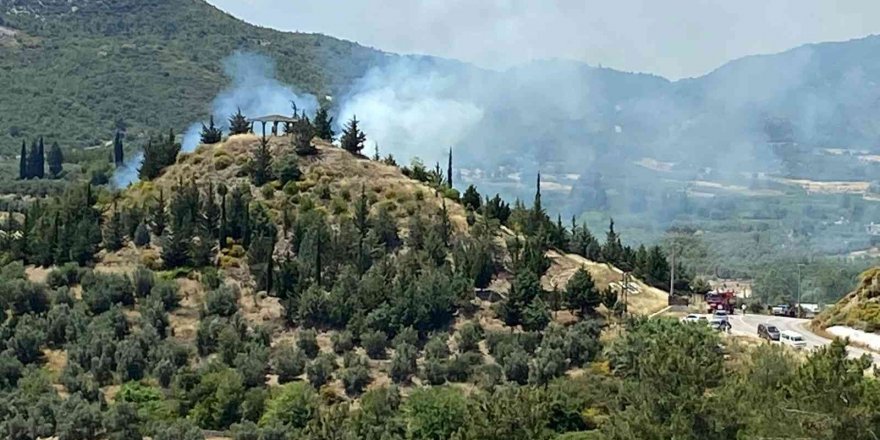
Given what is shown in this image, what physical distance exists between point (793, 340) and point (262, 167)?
2439 cm

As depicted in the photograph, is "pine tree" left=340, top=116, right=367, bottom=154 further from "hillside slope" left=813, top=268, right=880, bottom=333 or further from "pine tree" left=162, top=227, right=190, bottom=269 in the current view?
"hillside slope" left=813, top=268, right=880, bottom=333

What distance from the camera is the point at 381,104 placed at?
101 m

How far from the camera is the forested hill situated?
135 meters

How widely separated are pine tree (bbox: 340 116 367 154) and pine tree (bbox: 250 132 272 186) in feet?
14.3

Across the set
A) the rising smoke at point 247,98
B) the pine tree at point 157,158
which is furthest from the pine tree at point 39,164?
the pine tree at point 157,158

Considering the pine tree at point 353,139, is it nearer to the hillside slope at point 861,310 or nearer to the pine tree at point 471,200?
the pine tree at point 471,200

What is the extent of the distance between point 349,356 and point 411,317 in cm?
349

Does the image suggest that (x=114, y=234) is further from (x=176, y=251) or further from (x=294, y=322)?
(x=294, y=322)

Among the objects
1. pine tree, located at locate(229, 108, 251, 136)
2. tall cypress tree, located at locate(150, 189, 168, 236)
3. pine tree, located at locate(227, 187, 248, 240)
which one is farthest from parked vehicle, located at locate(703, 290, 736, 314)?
pine tree, located at locate(229, 108, 251, 136)

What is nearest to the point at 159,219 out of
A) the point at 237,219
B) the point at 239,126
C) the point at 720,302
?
the point at 237,219

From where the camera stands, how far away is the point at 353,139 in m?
66.6

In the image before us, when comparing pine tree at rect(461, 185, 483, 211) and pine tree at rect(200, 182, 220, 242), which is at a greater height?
pine tree at rect(461, 185, 483, 211)

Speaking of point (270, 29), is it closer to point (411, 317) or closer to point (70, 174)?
point (70, 174)

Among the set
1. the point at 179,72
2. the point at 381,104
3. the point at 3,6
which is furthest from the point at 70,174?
the point at 3,6
